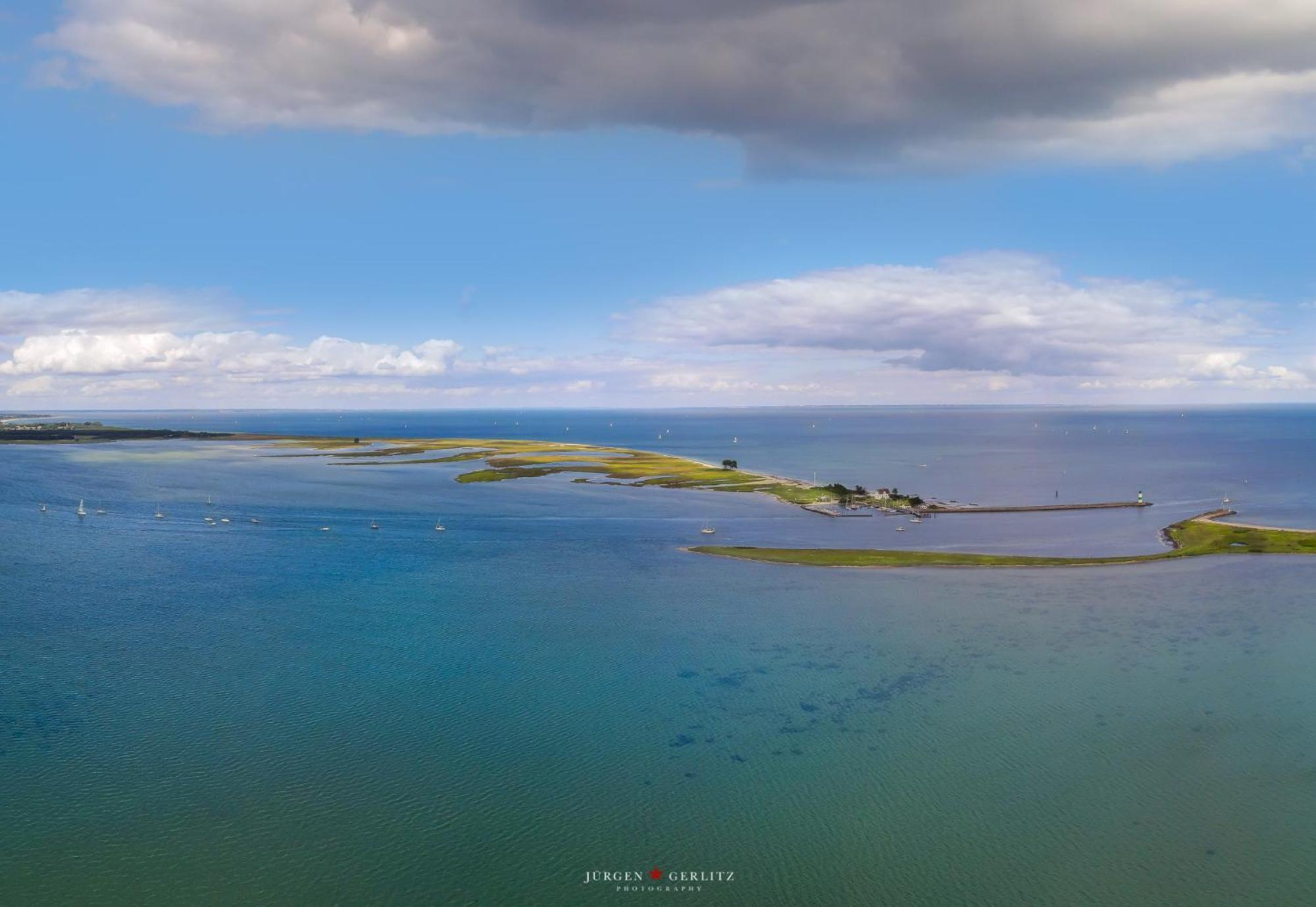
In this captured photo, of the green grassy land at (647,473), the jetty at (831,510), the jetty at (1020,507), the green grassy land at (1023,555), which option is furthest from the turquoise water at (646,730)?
the green grassy land at (647,473)

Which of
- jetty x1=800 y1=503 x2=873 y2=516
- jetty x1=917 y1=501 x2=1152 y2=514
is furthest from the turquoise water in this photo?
jetty x1=917 y1=501 x2=1152 y2=514

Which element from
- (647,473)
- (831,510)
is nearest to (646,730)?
(831,510)

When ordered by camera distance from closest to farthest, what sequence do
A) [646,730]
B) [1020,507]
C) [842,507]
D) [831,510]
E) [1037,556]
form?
[646,730] → [1037,556] → [831,510] → [842,507] → [1020,507]

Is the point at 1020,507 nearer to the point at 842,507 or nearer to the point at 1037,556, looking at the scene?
the point at 842,507

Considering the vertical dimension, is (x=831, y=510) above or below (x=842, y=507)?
below

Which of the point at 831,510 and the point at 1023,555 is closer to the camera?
the point at 1023,555

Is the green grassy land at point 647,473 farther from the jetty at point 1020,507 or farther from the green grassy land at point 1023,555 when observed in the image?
the green grassy land at point 1023,555
